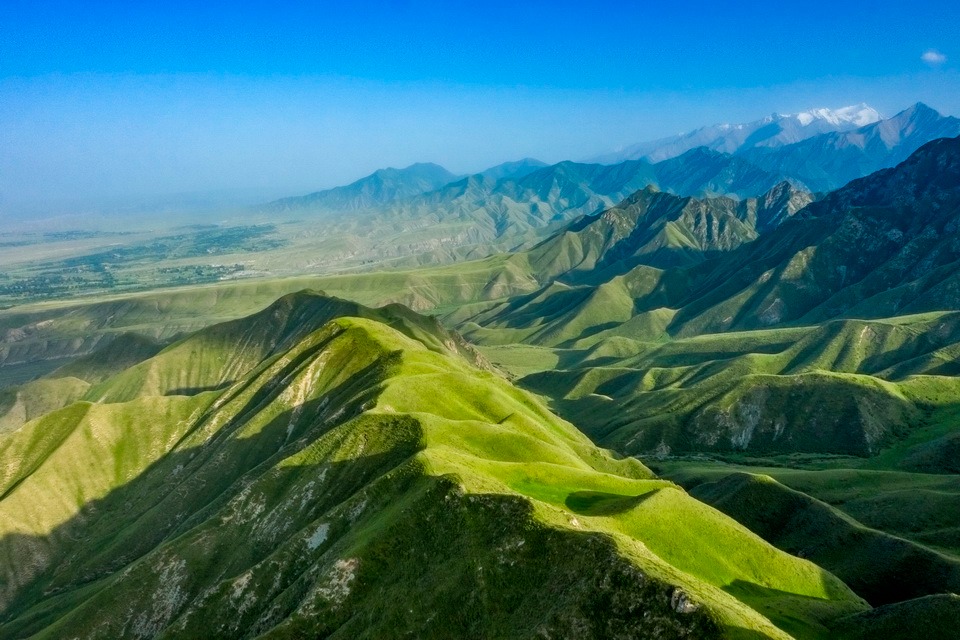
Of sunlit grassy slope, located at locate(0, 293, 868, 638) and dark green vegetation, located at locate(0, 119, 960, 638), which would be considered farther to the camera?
dark green vegetation, located at locate(0, 119, 960, 638)

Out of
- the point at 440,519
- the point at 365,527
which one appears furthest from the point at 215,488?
the point at 440,519

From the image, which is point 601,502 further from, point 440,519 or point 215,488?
point 215,488

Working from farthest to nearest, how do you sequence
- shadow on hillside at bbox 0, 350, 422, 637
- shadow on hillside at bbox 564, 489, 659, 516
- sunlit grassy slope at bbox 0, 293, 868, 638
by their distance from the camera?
shadow on hillside at bbox 0, 350, 422, 637 < shadow on hillside at bbox 564, 489, 659, 516 < sunlit grassy slope at bbox 0, 293, 868, 638

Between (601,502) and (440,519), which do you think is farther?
(601,502)

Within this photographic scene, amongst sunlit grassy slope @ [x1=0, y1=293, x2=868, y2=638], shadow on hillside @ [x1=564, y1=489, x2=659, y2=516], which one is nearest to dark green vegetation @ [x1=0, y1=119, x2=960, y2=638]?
sunlit grassy slope @ [x1=0, y1=293, x2=868, y2=638]

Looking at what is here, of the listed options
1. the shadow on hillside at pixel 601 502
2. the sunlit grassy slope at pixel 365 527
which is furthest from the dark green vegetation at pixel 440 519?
the shadow on hillside at pixel 601 502

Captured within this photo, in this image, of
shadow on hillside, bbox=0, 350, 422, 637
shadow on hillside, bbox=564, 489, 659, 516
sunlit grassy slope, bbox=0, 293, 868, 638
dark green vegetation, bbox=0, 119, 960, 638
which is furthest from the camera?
shadow on hillside, bbox=0, 350, 422, 637

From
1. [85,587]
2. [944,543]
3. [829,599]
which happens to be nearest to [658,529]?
[829,599]

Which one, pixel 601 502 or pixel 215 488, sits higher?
pixel 601 502

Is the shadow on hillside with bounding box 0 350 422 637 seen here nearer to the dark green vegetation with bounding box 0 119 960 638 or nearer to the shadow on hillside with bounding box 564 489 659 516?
the dark green vegetation with bounding box 0 119 960 638
